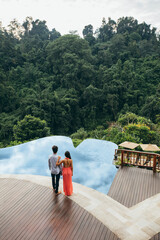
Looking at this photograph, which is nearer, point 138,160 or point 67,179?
point 67,179

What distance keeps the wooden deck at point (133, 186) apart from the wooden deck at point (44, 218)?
151cm

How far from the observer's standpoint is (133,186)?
5391 mm

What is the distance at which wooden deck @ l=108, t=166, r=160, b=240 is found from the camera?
475 centimetres

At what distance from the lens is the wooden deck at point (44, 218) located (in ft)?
10.2

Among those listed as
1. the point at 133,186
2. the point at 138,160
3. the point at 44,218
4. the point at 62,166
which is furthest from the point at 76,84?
the point at 44,218

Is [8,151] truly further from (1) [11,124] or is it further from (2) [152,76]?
(2) [152,76]

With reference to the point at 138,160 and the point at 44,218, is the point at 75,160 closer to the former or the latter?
the point at 138,160

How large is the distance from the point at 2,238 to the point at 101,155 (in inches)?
214

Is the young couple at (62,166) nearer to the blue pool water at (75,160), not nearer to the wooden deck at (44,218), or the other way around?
the wooden deck at (44,218)

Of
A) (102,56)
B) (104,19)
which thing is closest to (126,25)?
(104,19)

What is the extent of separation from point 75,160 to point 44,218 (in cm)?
370

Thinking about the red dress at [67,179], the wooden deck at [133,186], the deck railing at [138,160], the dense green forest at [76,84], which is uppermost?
the dense green forest at [76,84]

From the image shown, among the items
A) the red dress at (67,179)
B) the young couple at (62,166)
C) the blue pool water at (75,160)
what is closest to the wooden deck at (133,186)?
the blue pool water at (75,160)

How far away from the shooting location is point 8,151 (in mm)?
7355
